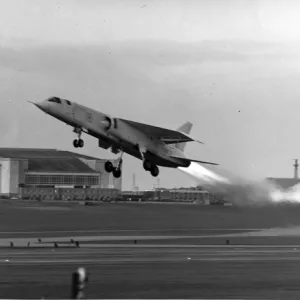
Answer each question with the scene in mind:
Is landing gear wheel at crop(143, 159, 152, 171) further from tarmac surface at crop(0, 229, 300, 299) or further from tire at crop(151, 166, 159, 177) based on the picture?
tarmac surface at crop(0, 229, 300, 299)

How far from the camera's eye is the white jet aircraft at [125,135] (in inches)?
2766

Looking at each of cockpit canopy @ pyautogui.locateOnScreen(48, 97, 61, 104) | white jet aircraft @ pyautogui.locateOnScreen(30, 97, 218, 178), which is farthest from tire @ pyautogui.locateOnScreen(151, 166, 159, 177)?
cockpit canopy @ pyautogui.locateOnScreen(48, 97, 61, 104)

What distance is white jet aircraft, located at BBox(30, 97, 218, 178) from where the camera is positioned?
70.2 metres

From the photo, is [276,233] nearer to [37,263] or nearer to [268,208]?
[268,208]

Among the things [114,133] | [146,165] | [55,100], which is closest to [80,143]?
[55,100]

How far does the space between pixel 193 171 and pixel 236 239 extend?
1529 cm

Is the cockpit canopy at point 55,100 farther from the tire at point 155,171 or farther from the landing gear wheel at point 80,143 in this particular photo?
the tire at point 155,171

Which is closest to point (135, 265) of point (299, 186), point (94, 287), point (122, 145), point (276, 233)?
point (94, 287)

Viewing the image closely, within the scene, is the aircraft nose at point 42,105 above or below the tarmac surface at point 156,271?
above

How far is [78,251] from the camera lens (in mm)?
54438

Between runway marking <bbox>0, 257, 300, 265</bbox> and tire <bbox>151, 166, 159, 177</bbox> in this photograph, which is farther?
tire <bbox>151, 166, 159, 177</bbox>

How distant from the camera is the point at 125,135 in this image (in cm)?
7456

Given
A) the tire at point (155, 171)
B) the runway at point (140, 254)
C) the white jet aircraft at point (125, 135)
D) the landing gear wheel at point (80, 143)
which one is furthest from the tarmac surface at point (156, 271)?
the tire at point (155, 171)

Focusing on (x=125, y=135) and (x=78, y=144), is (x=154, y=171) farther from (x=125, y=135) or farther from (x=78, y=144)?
(x=78, y=144)
